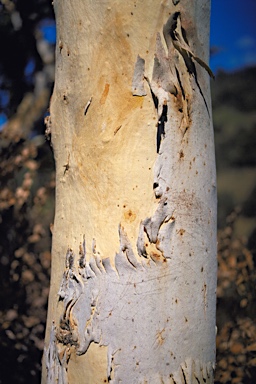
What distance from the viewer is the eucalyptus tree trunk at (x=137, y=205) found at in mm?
1009

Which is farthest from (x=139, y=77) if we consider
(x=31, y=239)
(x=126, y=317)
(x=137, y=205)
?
(x=31, y=239)

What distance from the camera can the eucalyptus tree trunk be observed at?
3.31 feet

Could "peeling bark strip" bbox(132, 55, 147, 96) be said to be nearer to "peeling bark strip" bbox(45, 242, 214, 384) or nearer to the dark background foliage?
"peeling bark strip" bbox(45, 242, 214, 384)

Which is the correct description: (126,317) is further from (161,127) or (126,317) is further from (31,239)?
(31,239)

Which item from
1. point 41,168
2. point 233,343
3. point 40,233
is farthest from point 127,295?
point 41,168

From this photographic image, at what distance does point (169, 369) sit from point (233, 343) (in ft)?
4.01

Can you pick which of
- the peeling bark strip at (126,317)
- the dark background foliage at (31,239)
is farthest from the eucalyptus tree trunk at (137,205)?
the dark background foliage at (31,239)

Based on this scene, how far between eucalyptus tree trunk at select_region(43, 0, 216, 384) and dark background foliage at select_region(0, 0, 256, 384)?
1.16 m

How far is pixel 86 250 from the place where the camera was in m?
1.07

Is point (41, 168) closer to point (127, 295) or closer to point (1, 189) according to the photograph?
point (1, 189)

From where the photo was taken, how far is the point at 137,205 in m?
1.03

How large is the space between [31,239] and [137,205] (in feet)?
4.87

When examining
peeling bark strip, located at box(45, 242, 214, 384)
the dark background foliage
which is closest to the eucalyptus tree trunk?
peeling bark strip, located at box(45, 242, 214, 384)

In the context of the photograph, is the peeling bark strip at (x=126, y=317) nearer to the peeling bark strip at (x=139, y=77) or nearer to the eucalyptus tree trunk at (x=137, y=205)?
the eucalyptus tree trunk at (x=137, y=205)
